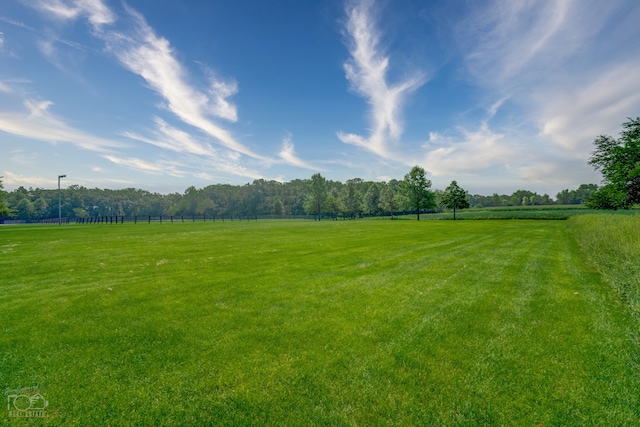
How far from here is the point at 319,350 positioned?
4547 mm

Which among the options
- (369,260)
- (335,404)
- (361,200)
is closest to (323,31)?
(369,260)

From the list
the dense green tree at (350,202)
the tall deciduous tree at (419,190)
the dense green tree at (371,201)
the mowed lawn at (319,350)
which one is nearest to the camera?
the mowed lawn at (319,350)

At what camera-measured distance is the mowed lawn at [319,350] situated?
10.6ft

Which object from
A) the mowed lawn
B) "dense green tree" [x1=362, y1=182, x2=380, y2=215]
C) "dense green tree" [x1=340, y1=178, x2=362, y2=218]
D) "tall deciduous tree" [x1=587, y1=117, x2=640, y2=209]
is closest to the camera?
the mowed lawn

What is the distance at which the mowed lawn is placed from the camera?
3240mm

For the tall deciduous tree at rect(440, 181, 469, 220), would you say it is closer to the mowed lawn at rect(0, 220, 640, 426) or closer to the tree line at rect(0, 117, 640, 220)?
the tree line at rect(0, 117, 640, 220)

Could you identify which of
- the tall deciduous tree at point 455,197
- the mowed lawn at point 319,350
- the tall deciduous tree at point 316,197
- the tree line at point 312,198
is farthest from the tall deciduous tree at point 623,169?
the tall deciduous tree at point 316,197

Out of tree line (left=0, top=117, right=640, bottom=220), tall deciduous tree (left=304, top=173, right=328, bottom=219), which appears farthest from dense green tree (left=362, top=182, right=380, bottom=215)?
tall deciduous tree (left=304, top=173, right=328, bottom=219)

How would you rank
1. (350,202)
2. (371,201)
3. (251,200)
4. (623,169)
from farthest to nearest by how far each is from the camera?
(251,200) → (371,201) → (350,202) → (623,169)

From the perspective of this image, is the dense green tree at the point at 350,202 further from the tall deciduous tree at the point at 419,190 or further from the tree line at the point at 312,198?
the tall deciduous tree at the point at 419,190

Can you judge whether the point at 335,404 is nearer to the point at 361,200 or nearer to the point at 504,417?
the point at 504,417

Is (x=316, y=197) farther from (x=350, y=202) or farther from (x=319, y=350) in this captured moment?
(x=319, y=350)

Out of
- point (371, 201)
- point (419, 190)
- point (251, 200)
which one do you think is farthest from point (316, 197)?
point (251, 200)

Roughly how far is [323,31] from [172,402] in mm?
29787
